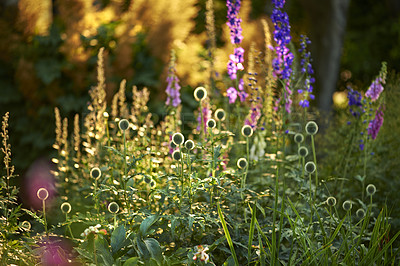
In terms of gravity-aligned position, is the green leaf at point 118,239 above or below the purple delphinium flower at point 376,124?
below

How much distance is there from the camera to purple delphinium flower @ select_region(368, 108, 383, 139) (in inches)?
141

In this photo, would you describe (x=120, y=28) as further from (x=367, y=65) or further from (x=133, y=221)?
(x=367, y=65)

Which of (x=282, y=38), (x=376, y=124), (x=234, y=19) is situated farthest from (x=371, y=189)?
(x=234, y=19)

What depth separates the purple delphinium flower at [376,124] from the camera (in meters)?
3.59

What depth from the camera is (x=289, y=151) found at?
4.64m

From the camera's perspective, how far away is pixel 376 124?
3.62m

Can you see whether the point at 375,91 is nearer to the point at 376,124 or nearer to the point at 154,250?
the point at 376,124

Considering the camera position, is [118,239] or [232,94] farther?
[232,94]

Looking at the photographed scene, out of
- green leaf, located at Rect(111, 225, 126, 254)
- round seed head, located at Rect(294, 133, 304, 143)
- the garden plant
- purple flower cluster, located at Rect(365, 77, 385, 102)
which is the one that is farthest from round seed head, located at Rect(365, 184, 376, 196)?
green leaf, located at Rect(111, 225, 126, 254)

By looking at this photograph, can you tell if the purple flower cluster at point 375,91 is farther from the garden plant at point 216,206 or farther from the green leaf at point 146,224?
the green leaf at point 146,224

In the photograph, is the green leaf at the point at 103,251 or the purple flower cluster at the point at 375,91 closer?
the green leaf at the point at 103,251

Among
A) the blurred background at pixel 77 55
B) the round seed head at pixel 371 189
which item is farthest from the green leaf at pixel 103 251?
the blurred background at pixel 77 55

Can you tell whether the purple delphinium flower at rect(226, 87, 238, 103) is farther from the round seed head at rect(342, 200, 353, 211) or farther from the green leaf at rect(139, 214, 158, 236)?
the green leaf at rect(139, 214, 158, 236)

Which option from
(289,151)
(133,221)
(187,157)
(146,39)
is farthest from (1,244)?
(146,39)
